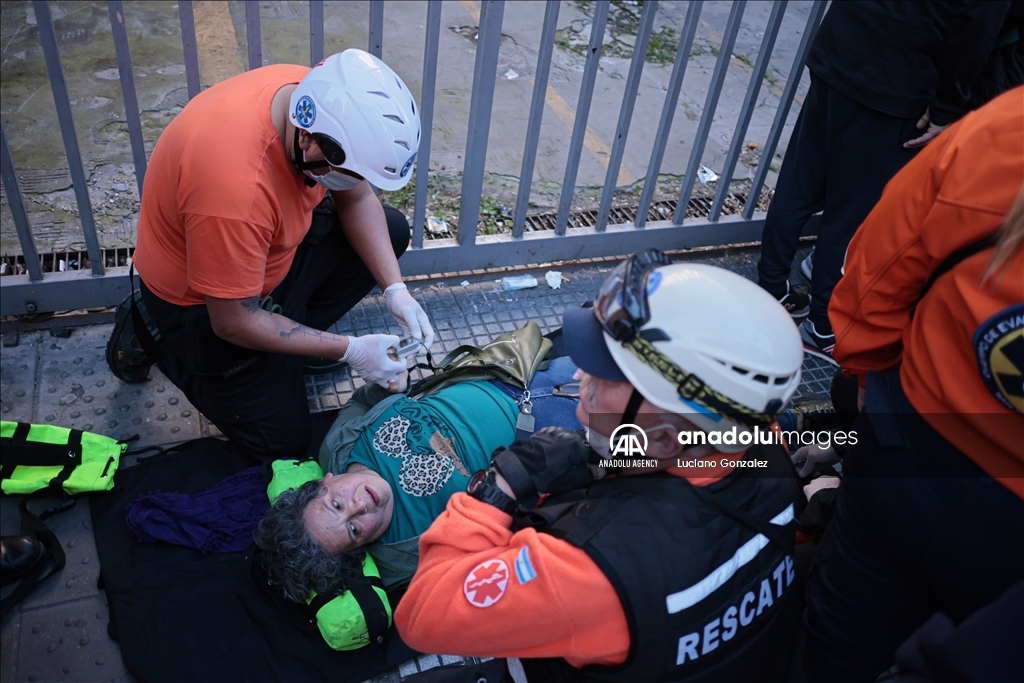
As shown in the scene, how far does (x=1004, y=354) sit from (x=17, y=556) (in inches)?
117

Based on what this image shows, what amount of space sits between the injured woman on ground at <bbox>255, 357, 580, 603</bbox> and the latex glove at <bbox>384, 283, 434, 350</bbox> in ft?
0.88

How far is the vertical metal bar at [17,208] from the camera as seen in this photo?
315 cm

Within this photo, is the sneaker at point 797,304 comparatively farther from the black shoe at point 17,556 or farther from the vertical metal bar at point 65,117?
the black shoe at point 17,556

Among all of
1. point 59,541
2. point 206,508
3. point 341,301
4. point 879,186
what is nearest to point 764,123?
point 879,186

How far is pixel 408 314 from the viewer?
324cm

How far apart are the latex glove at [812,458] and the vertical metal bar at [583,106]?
6.26 ft

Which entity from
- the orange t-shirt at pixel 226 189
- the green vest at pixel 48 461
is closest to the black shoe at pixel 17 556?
the green vest at pixel 48 461

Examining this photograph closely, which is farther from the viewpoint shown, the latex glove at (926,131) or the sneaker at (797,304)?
the sneaker at (797,304)

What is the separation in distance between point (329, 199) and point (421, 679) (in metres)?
1.94

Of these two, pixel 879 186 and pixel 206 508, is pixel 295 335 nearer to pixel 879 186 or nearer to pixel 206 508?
pixel 206 508

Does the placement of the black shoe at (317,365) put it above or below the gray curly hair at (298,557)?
below

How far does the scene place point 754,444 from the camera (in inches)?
71.6

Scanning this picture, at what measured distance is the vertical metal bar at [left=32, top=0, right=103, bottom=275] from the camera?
288 cm

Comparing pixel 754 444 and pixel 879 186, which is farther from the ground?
pixel 754 444
